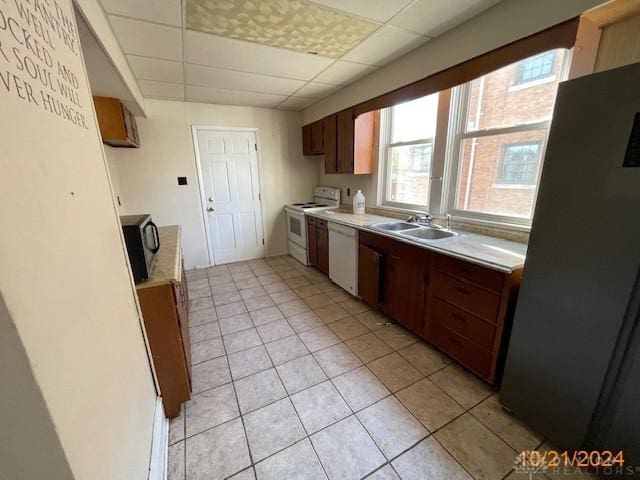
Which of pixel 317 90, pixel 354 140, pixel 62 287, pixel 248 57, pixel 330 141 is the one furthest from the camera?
pixel 330 141

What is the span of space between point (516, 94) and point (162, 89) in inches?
138

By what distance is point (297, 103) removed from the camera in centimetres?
379

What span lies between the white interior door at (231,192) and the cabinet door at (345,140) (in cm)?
146

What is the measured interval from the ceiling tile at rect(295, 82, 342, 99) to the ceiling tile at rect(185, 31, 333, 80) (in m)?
0.37

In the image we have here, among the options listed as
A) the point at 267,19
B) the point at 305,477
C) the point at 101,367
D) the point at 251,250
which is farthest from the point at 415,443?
the point at 251,250

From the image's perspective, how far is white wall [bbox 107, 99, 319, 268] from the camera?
11.1 feet

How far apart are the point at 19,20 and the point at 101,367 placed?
35.7 inches

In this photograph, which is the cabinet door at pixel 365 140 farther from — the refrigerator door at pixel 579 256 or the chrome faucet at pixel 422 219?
the refrigerator door at pixel 579 256

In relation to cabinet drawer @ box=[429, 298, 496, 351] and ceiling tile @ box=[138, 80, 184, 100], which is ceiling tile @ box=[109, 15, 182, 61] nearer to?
ceiling tile @ box=[138, 80, 184, 100]

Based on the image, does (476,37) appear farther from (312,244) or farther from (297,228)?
(297,228)

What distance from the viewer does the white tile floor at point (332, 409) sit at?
50.6 inches

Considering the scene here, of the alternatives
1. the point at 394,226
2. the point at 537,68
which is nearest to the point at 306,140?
the point at 394,226

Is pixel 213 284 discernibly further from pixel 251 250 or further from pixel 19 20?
pixel 19 20

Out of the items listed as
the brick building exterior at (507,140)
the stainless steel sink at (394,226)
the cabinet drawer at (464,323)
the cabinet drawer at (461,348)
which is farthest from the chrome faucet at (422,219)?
the cabinet drawer at (461,348)
